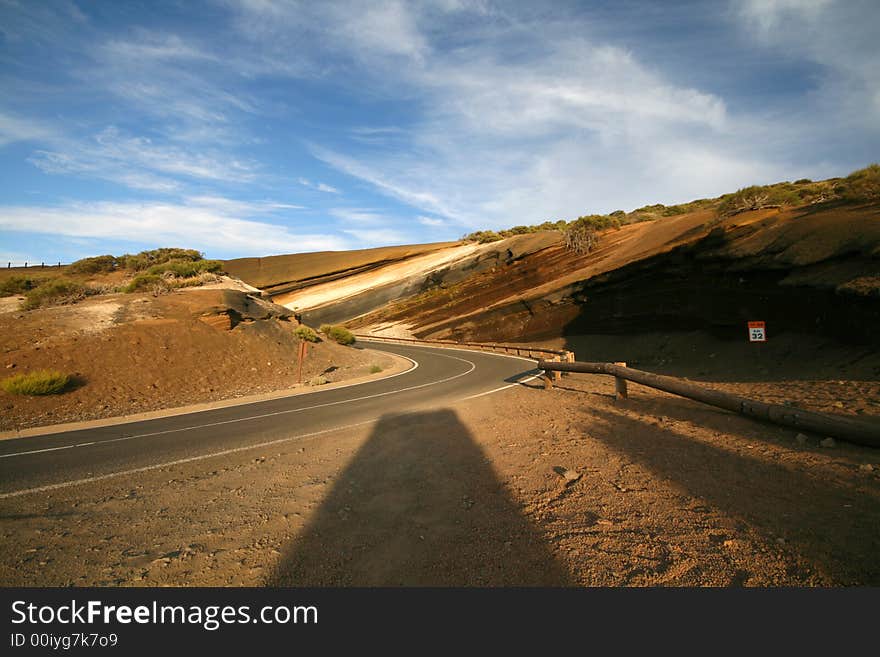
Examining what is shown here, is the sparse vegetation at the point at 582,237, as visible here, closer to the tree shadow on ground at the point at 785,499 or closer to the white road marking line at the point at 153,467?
the tree shadow on ground at the point at 785,499

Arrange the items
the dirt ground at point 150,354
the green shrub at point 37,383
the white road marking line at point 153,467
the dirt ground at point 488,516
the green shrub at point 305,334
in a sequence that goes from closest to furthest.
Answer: the dirt ground at point 488,516 < the white road marking line at point 153,467 < the green shrub at point 37,383 < the dirt ground at point 150,354 < the green shrub at point 305,334

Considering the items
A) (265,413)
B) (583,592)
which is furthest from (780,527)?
(265,413)

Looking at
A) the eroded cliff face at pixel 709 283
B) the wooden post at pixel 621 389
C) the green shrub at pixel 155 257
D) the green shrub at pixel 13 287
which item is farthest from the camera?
the green shrub at pixel 155 257

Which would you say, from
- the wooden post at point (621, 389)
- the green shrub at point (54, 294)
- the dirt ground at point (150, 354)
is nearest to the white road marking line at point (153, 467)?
the wooden post at point (621, 389)

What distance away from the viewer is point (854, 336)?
1356cm

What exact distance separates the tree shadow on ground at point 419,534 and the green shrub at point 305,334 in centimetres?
2142

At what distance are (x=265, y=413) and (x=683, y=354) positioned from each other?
806 inches

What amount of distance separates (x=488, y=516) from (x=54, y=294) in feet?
92.4

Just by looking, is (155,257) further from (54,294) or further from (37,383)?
(37,383)

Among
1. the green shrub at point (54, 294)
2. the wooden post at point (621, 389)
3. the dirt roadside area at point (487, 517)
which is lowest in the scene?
the wooden post at point (621, 389)

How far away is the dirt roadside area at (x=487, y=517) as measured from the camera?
127 inches

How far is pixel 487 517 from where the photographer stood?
4215mm

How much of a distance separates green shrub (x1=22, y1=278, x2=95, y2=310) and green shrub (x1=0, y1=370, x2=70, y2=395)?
10470 millimetres

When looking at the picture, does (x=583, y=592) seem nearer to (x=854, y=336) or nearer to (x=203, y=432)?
(x=203, y=432)
